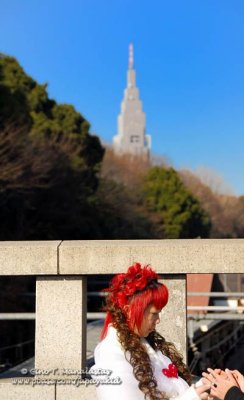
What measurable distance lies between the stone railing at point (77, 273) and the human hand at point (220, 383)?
4.56 ft

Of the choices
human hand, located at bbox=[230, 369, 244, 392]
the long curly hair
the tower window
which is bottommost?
human hand, located at bbox=[230, 369, 244, 392]

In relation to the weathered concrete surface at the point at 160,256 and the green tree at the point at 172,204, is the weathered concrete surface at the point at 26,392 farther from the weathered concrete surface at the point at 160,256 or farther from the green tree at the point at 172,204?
the green tree at the point at 172,204

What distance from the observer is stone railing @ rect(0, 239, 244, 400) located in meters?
3.71

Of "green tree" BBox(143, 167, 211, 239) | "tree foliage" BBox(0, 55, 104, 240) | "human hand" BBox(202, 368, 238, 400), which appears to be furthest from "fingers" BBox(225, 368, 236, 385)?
"green tree" BBox(143, 167, 211, 239)

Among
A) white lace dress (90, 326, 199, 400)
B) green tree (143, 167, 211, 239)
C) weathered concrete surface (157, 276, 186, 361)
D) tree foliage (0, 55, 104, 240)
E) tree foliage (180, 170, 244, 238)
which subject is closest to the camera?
white lace dress (90, 326, 199, 400)

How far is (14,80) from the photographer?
93.8 ft

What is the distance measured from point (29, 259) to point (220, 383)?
182cm

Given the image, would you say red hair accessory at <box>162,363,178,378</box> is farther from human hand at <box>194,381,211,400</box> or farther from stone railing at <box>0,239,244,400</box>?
stone railing at <box>0,239,244,400</box>

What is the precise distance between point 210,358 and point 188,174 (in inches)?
2405

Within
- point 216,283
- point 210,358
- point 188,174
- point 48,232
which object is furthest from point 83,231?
point 188,174

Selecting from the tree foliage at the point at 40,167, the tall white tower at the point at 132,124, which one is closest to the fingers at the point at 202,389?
the tree foliage at the point at 40,167

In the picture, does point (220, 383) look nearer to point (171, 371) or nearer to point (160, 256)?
point (171, 371)

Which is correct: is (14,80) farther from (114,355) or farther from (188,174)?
(188,174)

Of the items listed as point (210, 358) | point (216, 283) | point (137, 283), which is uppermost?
point (137, 283)
